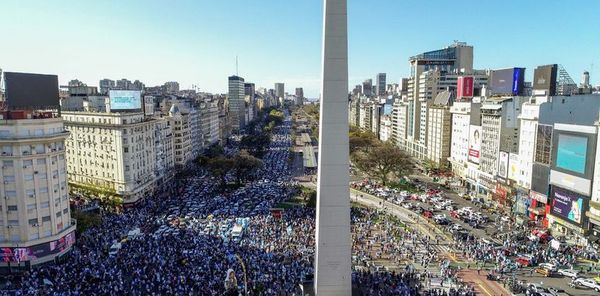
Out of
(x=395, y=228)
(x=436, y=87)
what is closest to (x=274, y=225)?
(x=395, y=228)

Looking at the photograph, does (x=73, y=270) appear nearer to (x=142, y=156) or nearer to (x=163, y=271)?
(x=163, y=271)

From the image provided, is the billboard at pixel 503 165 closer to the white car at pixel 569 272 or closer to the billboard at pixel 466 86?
the billboard at pixel 466 86

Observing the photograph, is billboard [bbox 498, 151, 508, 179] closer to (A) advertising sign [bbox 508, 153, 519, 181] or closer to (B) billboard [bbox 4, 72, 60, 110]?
(A) advertising sign [bbox 508, 153, 519, 181]

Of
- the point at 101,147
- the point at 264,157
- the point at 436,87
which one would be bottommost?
the point at 264,157

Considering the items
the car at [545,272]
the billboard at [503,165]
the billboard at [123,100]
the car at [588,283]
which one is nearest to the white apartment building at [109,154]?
the billboard at [123,100]

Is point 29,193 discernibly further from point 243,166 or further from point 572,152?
point 572,152

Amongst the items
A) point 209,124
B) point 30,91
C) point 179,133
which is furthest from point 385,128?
point 30,91

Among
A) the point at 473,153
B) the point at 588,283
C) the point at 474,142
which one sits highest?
the point at 474,142
